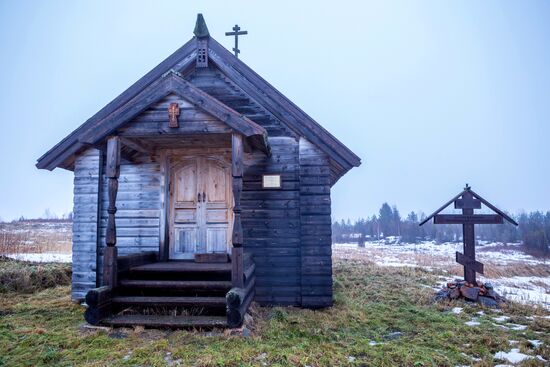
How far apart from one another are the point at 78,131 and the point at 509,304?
9800 mm

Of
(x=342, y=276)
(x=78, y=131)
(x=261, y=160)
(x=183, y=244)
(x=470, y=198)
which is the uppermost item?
(x=78, y=131)

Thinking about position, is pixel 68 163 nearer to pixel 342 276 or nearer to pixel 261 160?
pixel 261 160

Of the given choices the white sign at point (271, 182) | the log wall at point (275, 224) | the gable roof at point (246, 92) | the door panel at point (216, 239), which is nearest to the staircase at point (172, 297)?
the log wall at point (275, 224)

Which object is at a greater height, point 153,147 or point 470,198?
point 153,147

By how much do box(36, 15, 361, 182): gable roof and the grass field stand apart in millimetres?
3093

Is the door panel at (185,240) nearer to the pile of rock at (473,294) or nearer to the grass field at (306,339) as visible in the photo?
the grass field at (306,339)

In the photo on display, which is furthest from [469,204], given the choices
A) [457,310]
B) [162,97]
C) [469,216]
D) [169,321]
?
[162,97]

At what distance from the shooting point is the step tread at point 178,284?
5.75m

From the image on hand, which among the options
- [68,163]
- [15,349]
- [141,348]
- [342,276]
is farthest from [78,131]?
[342,276]

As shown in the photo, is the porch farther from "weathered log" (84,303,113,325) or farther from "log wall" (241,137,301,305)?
"log wall" (241,137,301,305)

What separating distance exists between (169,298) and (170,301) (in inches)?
4.1

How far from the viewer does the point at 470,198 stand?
27.5ft

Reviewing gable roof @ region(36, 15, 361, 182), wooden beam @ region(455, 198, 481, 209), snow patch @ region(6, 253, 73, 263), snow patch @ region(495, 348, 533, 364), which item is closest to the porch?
gable roof @ region(36, 15, 361, 182)

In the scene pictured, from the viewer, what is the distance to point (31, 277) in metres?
9.15
